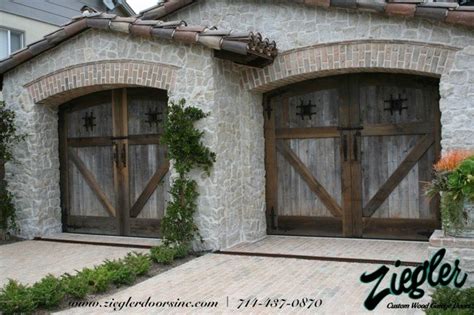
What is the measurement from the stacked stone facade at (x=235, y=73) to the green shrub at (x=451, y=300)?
3.02 metres

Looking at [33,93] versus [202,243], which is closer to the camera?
[202,243]

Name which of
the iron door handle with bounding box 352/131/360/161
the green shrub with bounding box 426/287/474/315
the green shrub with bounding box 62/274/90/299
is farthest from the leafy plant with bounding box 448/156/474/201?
the green shrub with bounding box 62/274/90/299

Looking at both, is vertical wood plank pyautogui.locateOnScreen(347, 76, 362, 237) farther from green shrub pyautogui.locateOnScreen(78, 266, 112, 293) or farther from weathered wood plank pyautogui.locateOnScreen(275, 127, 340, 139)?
green shrub pyautogui.locateOnScreen(78, 266, 112, 293)

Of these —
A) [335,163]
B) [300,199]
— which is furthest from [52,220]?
[335,163]

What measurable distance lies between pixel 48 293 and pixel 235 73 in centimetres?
470

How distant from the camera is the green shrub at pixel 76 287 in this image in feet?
18.8

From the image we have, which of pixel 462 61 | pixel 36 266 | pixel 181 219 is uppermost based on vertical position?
pixel 462 61

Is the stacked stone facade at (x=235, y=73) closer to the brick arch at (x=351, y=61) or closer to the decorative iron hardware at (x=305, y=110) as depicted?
the brick arch at (x=351, y=61)

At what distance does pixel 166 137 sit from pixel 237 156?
50.9 inches

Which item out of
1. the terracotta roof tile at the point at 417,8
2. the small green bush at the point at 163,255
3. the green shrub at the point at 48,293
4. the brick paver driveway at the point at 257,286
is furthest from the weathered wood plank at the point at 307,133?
the green shrub at the point at 48,293

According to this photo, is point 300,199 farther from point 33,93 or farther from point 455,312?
point 33,93

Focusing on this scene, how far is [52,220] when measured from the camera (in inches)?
402

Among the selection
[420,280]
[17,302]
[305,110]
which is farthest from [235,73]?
[17,302]

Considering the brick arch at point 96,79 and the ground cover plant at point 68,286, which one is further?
the brick arch at point 96,79
